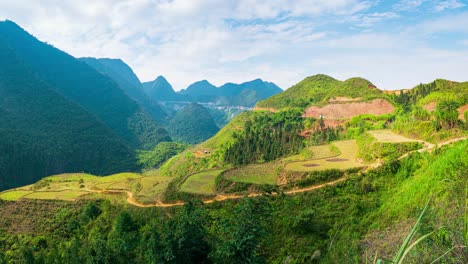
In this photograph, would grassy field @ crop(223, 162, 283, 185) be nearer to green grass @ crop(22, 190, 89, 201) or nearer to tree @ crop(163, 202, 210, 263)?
tree @ crop(163, 202, 210, 263)

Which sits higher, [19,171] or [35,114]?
[35,114]

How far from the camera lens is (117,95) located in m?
172

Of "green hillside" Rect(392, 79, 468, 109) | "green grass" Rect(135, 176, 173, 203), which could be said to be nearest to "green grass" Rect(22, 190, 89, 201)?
"green grass" Rect(135, 176, 173, 203)

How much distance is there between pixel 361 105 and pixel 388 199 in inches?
1770

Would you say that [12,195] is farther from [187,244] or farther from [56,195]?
[187,244]

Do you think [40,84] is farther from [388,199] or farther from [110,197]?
[388,199]

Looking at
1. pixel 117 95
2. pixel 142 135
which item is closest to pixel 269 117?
pixel 142 135

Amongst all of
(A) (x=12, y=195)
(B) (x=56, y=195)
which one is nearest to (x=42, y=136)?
(A) (x=12, y=195)

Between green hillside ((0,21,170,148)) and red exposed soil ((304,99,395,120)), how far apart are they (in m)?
79.3

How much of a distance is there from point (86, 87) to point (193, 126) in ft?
→ 189

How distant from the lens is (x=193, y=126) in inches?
6762

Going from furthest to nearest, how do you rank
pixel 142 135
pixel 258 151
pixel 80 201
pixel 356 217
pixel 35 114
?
pixel 142 135, pixel 35 114, pixel 258 151, pixel 80 201, pixel 356 217

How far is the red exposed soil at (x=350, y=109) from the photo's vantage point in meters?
55.3

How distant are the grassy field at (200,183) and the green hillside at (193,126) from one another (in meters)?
124
